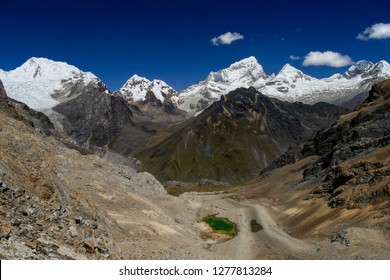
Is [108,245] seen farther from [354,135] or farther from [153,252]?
[354,135]

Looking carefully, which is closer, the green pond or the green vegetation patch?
the green pond

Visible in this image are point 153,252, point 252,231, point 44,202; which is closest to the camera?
point 44,202

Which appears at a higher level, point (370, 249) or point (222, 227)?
point (222, 227)

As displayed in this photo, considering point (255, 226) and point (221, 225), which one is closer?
point (255, 226)

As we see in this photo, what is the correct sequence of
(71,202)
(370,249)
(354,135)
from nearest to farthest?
1. (71,202)
2. (370,249)
3. (354,135)

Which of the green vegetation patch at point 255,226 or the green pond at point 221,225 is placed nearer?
the green pond at point 221,225

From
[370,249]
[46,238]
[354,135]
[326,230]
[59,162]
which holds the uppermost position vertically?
[354,135]

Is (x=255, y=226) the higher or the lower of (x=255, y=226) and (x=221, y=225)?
the lower

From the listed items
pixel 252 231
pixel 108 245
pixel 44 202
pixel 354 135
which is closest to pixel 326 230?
pixel 252 231
